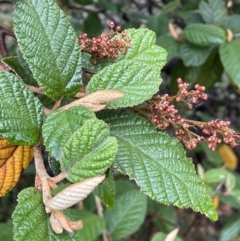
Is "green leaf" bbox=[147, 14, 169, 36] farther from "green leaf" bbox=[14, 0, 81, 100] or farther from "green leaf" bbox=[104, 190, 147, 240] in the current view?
"green leaf" bbox=[14, 0, 81, 100]

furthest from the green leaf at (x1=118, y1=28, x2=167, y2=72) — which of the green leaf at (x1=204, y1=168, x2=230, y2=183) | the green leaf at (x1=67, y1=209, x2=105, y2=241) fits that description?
the green leaf at (x1=204, y1=168, x2=230, y2=183)

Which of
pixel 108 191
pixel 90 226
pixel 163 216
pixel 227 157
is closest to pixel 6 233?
pixel 90 226

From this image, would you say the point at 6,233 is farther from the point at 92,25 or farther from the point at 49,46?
the point at 92,25

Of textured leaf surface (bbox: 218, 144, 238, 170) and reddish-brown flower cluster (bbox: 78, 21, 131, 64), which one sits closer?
reddish-brown flower cluster (bbox: 78, 21, 131, 64)

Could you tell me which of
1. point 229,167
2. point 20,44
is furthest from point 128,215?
point 20,44

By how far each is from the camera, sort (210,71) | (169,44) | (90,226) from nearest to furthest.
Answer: (90,226)
(169,44)
(210,71)

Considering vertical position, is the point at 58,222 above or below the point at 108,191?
above

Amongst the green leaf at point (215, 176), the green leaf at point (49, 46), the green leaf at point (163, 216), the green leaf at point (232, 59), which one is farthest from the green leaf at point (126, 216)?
the green leaf at point (49, 46)
